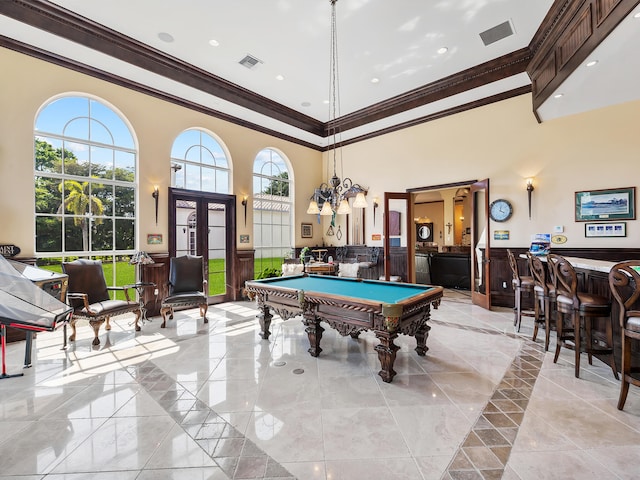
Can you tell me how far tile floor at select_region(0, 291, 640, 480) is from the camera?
5.77 ft

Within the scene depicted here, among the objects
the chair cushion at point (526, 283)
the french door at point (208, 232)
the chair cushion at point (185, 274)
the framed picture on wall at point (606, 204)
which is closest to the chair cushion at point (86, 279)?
the chair cushion at point (185, 274)

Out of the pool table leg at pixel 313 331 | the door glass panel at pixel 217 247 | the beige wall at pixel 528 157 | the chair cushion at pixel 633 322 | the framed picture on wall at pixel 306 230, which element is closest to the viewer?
the chair cushion at pixel 633 322

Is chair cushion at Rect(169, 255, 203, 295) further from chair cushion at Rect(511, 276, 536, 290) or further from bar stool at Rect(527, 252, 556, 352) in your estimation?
chair cushion at Rect(511, 276, 536, 290)

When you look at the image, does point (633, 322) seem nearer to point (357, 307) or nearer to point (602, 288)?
point (602, 288)

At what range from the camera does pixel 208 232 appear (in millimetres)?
6160

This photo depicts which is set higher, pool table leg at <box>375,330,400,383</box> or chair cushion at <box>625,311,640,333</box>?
chair cushion at <box>625,311,640,333</box>

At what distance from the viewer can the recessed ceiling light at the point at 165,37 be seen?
165 inches

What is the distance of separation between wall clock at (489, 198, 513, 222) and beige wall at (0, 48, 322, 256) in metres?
4.55

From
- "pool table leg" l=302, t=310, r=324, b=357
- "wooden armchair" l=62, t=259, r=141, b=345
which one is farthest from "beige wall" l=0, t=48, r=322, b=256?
"pool table leg" l=302, t=310, r=324, b=357

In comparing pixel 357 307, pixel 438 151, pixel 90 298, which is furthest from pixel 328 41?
pixel 90 298

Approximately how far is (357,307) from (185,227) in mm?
4373

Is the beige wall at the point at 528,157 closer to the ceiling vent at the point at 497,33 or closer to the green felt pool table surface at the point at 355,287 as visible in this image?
the ceiling vent at the point at 497,33

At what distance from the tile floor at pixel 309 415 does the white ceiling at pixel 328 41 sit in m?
3.50

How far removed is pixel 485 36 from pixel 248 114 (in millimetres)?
4482
